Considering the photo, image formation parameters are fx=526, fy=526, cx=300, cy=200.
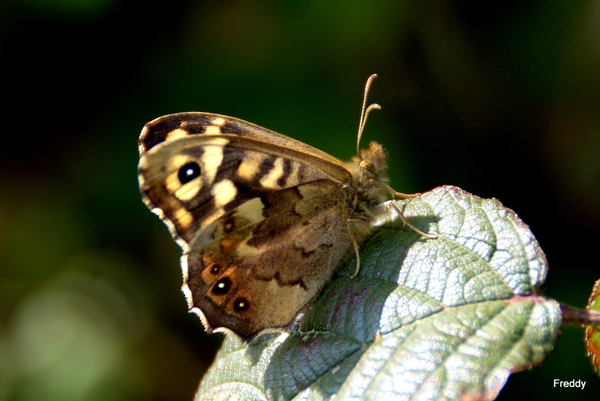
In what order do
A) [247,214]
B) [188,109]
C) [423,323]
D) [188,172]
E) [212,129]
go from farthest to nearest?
[188,109] → [212,129] → [247,214] → [188,172] → [423,323]

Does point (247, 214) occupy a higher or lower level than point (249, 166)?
lower

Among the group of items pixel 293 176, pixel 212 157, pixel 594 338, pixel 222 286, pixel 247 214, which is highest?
pixel 212 157

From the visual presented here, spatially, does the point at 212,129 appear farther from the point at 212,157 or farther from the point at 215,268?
the point at 215,268

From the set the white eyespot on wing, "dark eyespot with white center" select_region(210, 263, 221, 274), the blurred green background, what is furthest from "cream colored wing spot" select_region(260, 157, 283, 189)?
the blurred green background

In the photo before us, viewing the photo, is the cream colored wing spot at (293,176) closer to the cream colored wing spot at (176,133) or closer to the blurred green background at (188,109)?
the cream colored wing spot at (176,133)

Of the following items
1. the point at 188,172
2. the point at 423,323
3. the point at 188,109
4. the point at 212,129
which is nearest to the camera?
the point at 423,323

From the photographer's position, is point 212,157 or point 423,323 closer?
point 423,323

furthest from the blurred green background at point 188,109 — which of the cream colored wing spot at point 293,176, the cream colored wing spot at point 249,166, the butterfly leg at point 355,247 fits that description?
the cream colored wing spot at point 249,166

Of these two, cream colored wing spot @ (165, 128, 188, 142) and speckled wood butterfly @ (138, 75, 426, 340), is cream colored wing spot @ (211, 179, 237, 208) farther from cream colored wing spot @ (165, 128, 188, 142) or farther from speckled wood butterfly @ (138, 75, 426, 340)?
cream colored wing spot @ (165, 128, 188, 142)

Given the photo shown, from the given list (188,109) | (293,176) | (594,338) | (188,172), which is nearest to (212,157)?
(188,172)
